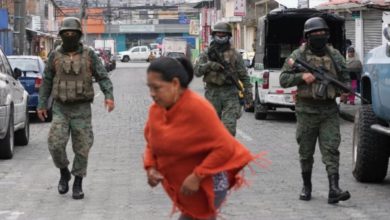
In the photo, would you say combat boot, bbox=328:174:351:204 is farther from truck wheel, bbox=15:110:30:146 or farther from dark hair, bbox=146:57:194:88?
truck wheel, bbox=15:110:30:146

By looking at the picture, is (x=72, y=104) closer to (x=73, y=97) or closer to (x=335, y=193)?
(x=73, y=97)

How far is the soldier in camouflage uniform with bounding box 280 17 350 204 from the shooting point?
834 centimetres

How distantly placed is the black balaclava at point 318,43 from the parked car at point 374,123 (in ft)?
2.48

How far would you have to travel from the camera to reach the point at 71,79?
8820 mm

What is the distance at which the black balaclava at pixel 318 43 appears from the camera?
8.35 m

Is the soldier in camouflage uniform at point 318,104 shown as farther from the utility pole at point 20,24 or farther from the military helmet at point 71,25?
the utility pole at point 20,24

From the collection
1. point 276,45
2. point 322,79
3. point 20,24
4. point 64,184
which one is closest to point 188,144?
point 322,79

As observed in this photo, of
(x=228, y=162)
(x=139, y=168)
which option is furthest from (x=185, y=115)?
(x=139, y=168)

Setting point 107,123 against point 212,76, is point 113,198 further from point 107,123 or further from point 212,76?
point 107,123

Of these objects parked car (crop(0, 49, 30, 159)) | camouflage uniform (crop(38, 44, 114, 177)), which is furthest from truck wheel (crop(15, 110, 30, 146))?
camouflage uniform (crop(38, 44, 114, 177))

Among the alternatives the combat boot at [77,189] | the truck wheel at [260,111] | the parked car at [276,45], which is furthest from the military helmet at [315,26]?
the truck wheel at [260,111]

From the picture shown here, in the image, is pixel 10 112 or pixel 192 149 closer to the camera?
pixel 192 149

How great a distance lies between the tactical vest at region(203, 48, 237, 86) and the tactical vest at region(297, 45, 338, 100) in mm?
1600

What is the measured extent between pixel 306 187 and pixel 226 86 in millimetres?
1896
